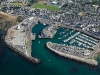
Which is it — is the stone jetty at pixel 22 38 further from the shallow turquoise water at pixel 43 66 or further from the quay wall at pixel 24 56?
the shallow turquoise water at pixel 43 66

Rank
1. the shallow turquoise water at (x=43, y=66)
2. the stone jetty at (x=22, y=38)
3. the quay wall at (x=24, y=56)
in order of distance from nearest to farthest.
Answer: the shallow turquoise water at (x=43, y=66) → the quay wall at (x=24, y=56) → the stone jetty at (x=22, y=38)

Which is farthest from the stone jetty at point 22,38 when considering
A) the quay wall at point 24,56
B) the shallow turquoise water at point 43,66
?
the shallow turquoise water at point 43,66

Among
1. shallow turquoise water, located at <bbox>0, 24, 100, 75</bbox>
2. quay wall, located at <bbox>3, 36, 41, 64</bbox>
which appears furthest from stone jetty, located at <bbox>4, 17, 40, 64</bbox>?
shallow turquoise water, located at <bbox>0, 24, 100, 75</bbox>

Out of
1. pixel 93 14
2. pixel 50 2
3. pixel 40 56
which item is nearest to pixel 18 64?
pixel 40 56

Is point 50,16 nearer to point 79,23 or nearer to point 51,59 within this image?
point 79,23

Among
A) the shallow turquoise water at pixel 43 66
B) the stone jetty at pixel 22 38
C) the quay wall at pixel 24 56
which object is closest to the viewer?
the shallow turquoise water at pixel 43 66

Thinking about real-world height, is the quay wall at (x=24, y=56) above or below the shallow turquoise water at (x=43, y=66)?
above

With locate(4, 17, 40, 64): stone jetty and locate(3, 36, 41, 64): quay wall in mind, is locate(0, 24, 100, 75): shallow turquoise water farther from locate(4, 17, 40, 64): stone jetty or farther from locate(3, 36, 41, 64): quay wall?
locate(4, 17, 40, 64): stone jetty

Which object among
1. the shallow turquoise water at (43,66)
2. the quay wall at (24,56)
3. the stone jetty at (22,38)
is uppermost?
the stone jetty at (22,38)
